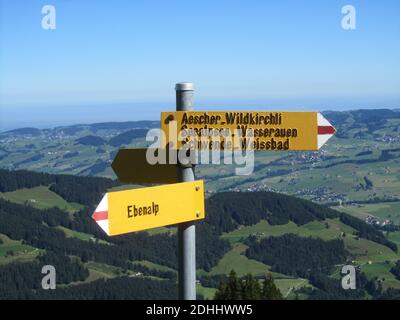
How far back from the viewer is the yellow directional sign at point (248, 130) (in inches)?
261

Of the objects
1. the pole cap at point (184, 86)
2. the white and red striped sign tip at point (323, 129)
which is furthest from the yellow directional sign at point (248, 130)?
the pole cap at point (184, 86)

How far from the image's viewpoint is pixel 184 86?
6.42 m

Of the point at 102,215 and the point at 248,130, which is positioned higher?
the point at 248,130

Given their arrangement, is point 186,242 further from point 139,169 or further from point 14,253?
point 14,253

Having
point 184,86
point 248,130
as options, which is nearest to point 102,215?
point 184,86

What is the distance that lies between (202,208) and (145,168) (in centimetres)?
75

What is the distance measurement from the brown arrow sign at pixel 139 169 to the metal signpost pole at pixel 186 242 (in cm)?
18

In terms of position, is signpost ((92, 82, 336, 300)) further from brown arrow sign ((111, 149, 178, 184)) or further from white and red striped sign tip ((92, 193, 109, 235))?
white and red striped sign tip ((92, 193, 109, 235))

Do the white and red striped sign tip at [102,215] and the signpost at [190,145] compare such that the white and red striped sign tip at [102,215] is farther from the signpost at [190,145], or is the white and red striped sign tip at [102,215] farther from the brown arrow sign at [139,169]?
the brown arrow sign at [139,169]

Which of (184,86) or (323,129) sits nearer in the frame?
(184,86)

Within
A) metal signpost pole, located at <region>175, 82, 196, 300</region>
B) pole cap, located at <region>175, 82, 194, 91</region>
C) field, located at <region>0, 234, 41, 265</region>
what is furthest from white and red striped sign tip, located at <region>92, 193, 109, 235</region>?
field, located at <region>0, 234, 41, 265</region>

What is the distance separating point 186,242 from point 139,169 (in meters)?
1.07
